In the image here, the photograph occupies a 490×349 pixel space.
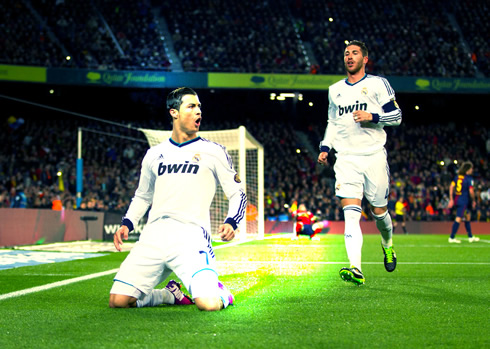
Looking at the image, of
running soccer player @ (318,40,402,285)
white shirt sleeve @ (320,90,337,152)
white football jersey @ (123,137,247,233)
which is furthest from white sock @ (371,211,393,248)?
white football jersey @ (123,137,247,233)

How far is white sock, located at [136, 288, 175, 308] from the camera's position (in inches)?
163

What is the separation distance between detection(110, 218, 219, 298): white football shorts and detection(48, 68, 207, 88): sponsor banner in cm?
2363

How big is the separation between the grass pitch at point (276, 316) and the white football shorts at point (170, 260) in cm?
18

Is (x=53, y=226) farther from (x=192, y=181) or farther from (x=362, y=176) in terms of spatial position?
(x=192, y=181)

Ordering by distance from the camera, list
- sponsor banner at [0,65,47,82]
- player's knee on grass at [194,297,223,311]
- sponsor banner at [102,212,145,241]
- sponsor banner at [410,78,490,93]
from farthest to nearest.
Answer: sponsor banner at [410,78,490,93] < sponsor banner at [0,65,47,82] < sponsor banner at [102,212,145,241] < player's knee on grass at [194,297,223,311]

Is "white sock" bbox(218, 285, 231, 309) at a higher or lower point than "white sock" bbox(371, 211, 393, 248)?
lower

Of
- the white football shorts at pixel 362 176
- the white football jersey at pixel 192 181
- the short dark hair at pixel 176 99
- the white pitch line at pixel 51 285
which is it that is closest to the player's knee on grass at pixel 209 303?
the white football jersey at pixel 192 181

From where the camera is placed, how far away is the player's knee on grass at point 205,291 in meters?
3.87

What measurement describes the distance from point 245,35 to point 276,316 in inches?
1078

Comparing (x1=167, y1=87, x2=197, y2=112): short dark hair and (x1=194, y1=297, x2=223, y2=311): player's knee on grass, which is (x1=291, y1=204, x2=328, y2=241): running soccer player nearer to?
(x1=167, y1=87, x2=197, y2=112): short dark hair

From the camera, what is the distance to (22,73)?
25.9 meters

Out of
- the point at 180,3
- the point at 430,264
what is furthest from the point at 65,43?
the point at 430,264

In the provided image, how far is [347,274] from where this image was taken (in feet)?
17.7

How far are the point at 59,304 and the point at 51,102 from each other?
91.2ft
